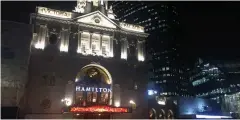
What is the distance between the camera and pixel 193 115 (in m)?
45.2

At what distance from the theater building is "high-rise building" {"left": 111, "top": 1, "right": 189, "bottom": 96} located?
75074 mm

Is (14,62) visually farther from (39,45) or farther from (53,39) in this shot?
(53,39)

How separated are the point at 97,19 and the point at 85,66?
27.7 ft

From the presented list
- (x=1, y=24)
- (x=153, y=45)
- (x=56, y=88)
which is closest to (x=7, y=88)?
(x=56, y=88)

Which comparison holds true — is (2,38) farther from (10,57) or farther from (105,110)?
(105,110)

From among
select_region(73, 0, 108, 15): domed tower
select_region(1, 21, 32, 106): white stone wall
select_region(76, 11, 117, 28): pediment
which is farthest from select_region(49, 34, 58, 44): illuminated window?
select_region(73, 0, 108, 15): domed tower

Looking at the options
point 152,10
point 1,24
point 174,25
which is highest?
point 152,10

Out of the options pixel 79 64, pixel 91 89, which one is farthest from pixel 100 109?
pixel 79 64

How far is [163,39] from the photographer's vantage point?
12488 centimetres

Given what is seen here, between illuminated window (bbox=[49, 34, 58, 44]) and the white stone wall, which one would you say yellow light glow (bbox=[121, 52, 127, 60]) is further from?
the white stone wall

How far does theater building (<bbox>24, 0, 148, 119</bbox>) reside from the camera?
3338cm

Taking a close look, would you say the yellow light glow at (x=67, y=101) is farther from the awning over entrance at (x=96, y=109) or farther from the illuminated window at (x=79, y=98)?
the awning over entrance at (x=96, y=109)

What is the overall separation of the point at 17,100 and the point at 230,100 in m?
60.3

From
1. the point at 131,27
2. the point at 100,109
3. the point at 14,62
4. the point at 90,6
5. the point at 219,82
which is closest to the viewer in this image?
the point at 14,62
